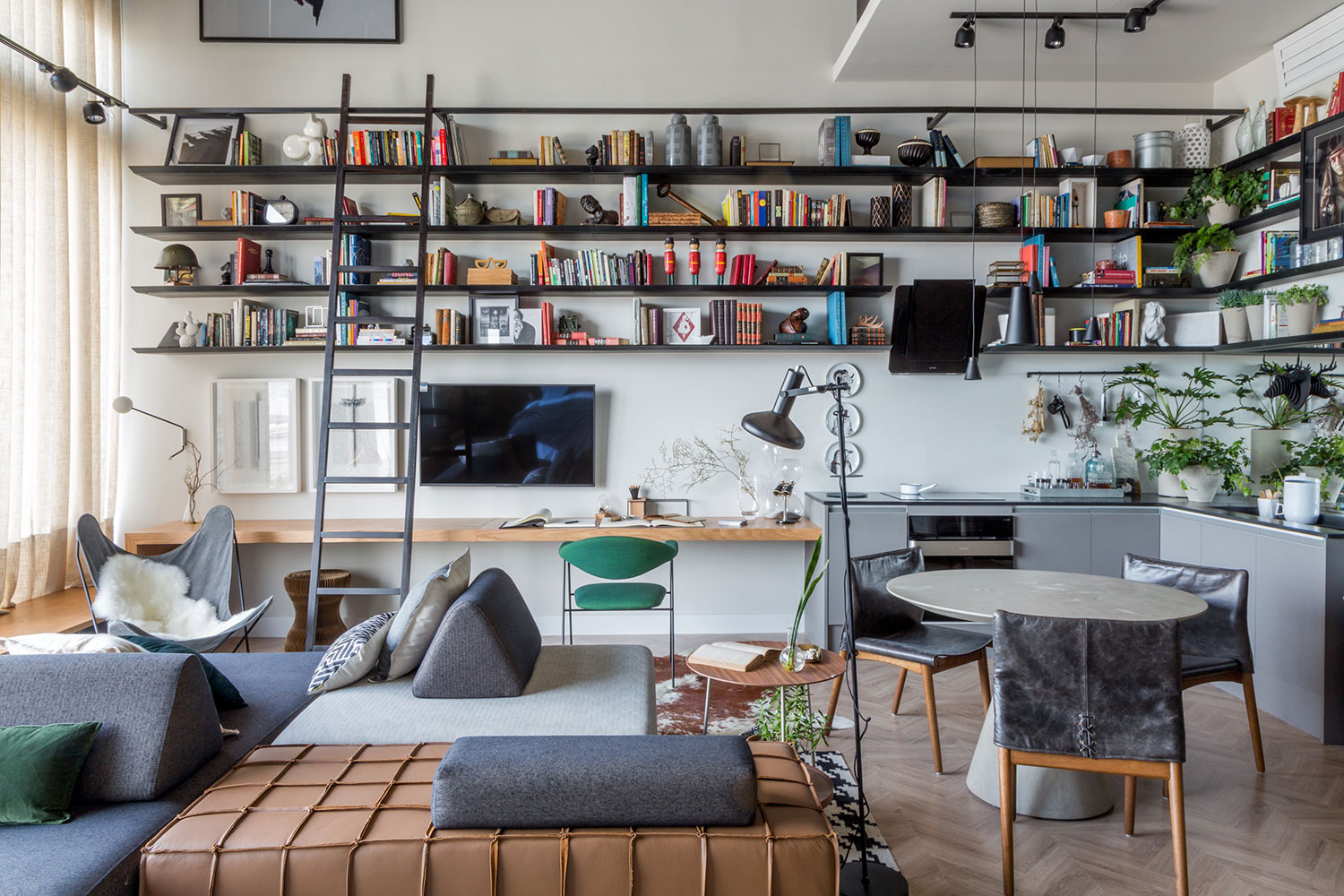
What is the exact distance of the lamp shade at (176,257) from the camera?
187 inches

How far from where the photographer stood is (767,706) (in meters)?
2.57

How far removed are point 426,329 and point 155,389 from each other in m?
1.75

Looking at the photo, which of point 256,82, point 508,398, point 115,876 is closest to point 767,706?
point 115,876

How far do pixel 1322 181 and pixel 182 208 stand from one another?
242 inches

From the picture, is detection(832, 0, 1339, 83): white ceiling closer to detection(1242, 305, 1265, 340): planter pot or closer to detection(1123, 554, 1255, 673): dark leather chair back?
detection(1242, 305, 1265, 340): planter pot

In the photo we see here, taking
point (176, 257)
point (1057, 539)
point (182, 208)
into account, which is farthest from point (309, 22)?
point (1057, 539)

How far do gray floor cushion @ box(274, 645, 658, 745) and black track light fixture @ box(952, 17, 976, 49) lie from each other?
356 cm

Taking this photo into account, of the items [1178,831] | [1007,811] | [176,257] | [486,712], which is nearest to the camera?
[1178,831]

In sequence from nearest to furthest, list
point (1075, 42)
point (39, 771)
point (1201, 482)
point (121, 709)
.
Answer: point (39, 771)
point (121, 709)
point (1201, 482)
point (1075, 42)

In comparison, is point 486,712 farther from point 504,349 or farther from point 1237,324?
point 1237,324

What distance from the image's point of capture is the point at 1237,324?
4.59m

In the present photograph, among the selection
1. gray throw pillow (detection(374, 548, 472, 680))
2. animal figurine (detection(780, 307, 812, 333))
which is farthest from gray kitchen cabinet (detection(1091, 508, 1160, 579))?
gray throw pillow (detection(374, 548, 472, 680))

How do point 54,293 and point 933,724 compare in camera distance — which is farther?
point 54,293

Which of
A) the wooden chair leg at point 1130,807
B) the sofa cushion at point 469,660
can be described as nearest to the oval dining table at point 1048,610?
the wooden chair leg at point 1130,807
